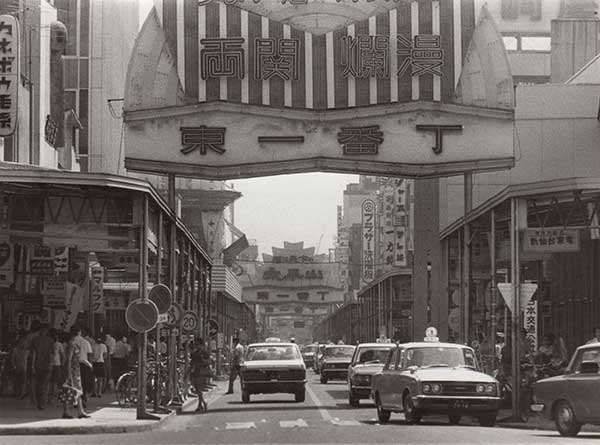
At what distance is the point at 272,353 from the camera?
38.0 meters

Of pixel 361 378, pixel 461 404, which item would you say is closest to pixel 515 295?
pixel 461 404

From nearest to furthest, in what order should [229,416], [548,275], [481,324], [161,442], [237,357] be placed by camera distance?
[161,442]
[229,416]
[237,357]
[548,275]
[481,324]

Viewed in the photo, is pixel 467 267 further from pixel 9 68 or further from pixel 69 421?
pixel 69 421

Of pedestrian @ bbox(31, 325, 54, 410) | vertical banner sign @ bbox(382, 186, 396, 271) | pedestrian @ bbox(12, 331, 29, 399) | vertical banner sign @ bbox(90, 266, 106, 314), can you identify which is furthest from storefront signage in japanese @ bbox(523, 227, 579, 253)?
vertical banner sign @ bbox(382, 186, 396, 271)

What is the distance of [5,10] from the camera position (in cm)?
3838

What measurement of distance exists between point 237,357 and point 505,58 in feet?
43.9

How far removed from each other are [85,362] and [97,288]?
652 inches

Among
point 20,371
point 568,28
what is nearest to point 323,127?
point 20,371

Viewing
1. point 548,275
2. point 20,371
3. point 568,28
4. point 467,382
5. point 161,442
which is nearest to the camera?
point 161,442

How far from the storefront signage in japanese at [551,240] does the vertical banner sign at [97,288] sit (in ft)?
64.4

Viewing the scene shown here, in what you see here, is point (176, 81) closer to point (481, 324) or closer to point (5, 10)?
point (5, 10)

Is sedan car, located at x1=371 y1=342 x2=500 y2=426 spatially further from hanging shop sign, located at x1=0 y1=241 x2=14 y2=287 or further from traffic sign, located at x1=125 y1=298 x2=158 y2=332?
hanging shop sign, located at x1=0 y1=241 x2=14 y2=287


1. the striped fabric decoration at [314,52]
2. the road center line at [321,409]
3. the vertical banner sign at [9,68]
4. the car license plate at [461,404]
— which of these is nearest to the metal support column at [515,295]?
the road center line at [321,409]

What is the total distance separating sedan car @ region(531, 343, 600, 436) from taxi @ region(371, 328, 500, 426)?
1162mm
